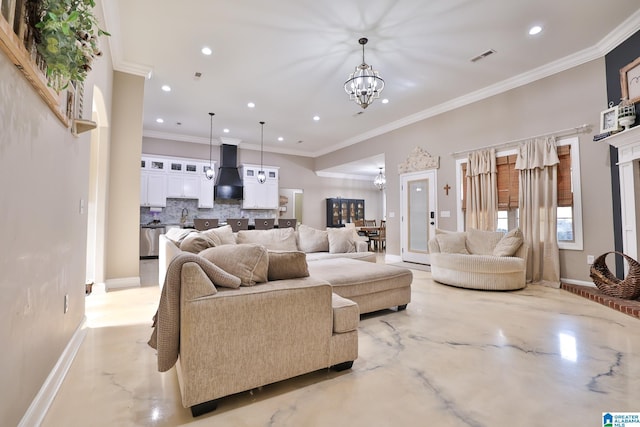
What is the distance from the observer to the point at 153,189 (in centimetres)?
736

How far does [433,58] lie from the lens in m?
4.14

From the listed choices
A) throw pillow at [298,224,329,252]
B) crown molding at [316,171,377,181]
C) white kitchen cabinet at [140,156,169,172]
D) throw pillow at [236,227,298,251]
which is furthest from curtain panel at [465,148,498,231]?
white kitchen cabinet at [140,156,169,172]

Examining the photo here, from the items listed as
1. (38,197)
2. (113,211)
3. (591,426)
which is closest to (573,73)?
(591,426)

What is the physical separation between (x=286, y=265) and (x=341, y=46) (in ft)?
10.7

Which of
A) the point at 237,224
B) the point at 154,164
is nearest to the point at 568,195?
the point at 237,224

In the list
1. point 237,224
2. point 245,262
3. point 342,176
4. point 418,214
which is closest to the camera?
point 245,262

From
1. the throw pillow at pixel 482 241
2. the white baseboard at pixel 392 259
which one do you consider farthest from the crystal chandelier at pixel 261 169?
the throw pillow at pixel 482 241

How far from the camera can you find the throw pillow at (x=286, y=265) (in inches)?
73.9

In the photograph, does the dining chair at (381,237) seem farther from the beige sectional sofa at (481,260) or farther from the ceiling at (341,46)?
the ceiling at (341,46)

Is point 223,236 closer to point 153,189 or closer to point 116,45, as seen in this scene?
point 116,45

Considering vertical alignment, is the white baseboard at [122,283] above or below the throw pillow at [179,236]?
below

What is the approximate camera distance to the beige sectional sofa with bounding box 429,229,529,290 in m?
3.96

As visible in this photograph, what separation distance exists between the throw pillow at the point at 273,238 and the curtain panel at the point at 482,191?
316cm

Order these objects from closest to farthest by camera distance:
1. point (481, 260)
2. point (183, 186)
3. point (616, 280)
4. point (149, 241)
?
point (616, 280), point (481, 260), point (149, 241), point (183, 186)
